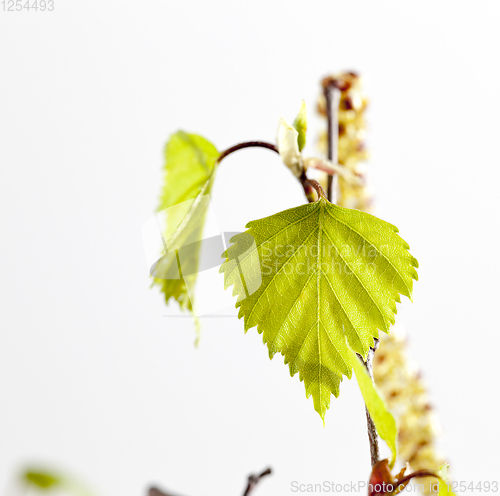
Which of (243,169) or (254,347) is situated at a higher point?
(243,169)

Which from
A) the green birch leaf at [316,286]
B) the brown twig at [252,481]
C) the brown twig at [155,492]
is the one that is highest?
the green birch leaf at [316,286]

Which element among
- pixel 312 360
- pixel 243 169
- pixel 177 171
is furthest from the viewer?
pixel 243 169

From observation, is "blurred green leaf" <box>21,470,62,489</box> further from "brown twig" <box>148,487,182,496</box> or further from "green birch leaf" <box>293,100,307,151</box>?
"green birch leaf" <box>293,100,307,151</box>

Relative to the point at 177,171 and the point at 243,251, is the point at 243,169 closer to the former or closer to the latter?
the point at 177,171

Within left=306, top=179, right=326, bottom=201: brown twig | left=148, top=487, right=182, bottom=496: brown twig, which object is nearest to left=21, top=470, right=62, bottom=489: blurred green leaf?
left=148, top=487, right=182, bottom=496: brown twig

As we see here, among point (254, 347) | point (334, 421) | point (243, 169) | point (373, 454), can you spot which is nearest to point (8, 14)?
point (243, 169)

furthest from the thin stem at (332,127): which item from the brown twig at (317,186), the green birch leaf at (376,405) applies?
the green birch leaf at (376,405)

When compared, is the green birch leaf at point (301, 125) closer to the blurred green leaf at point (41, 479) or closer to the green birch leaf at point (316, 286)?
the green birch leaf at point (316, 286)
